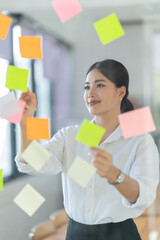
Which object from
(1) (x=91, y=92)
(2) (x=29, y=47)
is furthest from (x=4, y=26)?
(1) (x=91, y=92)

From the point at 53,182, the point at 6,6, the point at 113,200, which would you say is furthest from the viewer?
the point at 6,6

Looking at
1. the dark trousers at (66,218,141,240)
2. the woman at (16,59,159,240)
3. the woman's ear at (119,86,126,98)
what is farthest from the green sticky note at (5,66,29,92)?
the dark trousers at (66,218,141,240)

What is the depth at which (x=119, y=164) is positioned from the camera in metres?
0.67

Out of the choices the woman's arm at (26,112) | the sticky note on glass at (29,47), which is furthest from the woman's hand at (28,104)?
the sticky note on glass at (29,47)

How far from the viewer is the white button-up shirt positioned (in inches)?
25.6

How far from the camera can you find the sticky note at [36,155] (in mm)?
701

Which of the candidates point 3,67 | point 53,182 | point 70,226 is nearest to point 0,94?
point 3,67

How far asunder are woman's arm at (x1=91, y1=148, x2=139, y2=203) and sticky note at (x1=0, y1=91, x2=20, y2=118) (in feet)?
0.80

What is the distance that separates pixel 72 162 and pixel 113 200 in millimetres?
125

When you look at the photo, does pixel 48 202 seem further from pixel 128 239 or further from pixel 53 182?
→ pixel 128 239

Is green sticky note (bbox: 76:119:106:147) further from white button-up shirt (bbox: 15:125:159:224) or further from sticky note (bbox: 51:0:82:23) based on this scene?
sticky note (bbox: 51:0:82:23)

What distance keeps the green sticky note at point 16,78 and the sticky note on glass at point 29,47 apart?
0.14 ft

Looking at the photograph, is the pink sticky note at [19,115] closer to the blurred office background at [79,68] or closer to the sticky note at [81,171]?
the blurred office background at [79,68]

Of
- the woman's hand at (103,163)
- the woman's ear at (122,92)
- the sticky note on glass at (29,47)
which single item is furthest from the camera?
the sticky note on glass at (29,47)
